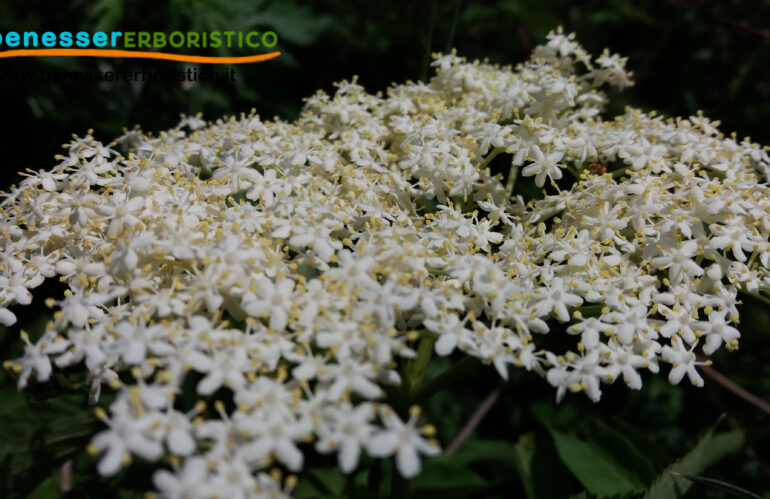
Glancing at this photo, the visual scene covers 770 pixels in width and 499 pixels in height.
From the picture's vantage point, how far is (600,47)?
3773 mm

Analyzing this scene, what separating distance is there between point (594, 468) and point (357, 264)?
136 cm

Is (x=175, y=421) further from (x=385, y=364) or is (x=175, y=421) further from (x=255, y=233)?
(x=255, y=233)

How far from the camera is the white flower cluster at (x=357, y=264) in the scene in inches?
48.2

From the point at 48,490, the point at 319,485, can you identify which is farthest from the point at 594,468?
the point at 48,490

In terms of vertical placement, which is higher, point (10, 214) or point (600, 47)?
point (600, 47)

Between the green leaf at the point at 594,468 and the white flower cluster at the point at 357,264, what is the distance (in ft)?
1.98

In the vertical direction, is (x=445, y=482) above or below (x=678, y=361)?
below

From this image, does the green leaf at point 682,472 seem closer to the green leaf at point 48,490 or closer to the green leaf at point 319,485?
the green leaf at point 319,485

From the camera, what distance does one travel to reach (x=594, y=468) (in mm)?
2279

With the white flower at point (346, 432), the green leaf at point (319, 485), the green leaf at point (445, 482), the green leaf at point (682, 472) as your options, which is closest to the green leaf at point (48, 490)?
the green leaf at point (319, 485)

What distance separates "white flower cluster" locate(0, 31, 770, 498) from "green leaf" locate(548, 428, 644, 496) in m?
0.60

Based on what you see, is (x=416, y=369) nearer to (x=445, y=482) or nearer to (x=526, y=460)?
(x=445, y=482)

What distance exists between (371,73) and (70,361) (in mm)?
3433

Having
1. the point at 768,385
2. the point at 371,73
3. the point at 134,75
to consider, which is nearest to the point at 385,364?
the point at 768,385
